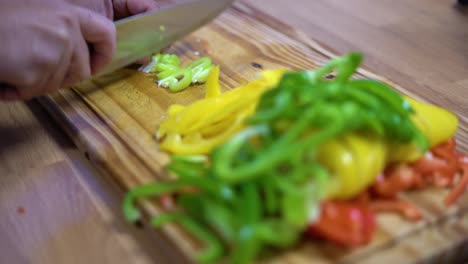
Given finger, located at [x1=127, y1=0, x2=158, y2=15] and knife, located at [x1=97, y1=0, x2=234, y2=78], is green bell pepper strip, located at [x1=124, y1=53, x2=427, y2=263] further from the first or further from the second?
finger, located at [x1=127, y1=0, x2=158, y2=15]

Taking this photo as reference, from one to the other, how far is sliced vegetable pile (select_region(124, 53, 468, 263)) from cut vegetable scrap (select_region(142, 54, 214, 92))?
404 mm

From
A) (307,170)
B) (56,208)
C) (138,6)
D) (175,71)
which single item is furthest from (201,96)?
(307,170)

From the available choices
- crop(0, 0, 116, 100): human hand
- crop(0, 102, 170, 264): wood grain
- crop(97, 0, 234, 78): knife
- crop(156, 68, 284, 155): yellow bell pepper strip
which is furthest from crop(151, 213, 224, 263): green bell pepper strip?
crop(97, 0, 234, 78): knife

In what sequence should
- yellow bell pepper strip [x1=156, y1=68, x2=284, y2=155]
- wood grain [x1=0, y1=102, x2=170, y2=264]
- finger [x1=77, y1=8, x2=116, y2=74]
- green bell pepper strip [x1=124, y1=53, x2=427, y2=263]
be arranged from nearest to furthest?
1. green bell pepper strip [x1=124, y1=53, x2=427, y2=263]
2. wood grain [x1=0, y1=102, x2=170, y2=264]
3. yellow bell pepper strip [x1=156, y1=68, x2=284, y2=155]
4. finger [x1=77, y1=8, x2=116, y2=74]

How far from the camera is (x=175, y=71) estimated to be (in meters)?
1.66

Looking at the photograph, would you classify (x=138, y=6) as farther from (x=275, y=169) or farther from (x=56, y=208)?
(x=275, y=169)

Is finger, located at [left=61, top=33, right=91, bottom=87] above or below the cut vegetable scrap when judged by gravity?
above

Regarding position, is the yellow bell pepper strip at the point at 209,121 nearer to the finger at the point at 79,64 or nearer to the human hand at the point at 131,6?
the finger at the point at 79,64

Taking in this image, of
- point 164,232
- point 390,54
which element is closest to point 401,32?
point 390,54

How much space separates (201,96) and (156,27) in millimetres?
268

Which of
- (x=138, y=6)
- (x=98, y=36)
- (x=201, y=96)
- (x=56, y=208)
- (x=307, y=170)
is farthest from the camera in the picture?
(x=138, y=6)

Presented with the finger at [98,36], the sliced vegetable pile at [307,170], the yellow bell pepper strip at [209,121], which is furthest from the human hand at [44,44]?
the sliced vegetable pile at [307,170]

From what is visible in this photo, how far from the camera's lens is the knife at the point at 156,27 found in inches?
64.1

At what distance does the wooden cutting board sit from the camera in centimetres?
107
